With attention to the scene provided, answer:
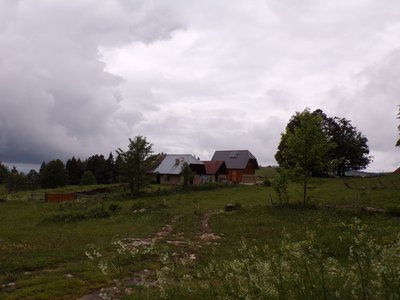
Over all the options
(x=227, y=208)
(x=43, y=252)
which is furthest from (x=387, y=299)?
(x=227, y=208)

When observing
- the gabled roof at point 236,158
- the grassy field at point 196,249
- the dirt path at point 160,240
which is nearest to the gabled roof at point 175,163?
the gabled roof at point 236,158

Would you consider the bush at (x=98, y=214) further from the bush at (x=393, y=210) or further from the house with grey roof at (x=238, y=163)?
the house with grey roof at (x=238, y=163)

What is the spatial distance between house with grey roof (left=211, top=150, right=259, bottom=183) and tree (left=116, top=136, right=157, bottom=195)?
35.6 metres

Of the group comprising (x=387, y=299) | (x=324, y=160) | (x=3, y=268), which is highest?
(x=324, y=160)

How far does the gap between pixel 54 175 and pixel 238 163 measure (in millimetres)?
52387

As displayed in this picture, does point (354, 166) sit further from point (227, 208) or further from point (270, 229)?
point (270, 229)

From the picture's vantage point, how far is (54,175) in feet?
352

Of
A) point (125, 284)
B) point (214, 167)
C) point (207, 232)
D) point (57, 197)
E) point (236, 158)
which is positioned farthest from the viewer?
point (236, 158)

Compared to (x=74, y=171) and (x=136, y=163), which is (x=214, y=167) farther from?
(x=74, y=171)

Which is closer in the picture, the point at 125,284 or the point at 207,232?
the point at 125,284

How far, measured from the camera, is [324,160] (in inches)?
1368

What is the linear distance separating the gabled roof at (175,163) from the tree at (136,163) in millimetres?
24500

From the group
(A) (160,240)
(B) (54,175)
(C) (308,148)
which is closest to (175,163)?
(B) (54,175)

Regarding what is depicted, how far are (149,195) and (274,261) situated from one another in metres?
46.6
